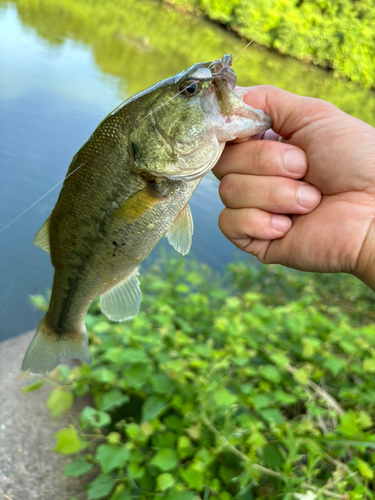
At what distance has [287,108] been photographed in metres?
1.77

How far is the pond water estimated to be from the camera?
4832 millimetres

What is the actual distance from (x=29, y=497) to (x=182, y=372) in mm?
1111

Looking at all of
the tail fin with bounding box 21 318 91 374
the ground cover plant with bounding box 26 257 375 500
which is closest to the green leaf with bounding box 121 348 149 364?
the ground cover plant with bounding box 26 257 375 500

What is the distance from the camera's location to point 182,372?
2.22m

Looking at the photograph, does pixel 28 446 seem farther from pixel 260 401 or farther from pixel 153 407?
pixel 260 401

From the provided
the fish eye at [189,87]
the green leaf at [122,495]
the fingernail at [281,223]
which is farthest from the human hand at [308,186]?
the green leaf at [122,495]

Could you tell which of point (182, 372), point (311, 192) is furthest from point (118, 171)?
point (182, 372)

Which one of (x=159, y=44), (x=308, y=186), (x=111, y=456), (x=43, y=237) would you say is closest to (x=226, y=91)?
(x=308, y=186)

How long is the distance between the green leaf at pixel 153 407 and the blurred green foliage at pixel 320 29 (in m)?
26.0

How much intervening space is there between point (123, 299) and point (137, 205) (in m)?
0.52

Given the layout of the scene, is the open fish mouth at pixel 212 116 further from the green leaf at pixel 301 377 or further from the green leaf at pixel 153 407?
the green leaf at pixel 301 377

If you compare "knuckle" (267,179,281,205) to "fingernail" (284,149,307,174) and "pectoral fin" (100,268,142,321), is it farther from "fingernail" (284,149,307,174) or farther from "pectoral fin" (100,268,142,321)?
"pectoral fin" (100,268,142,321)

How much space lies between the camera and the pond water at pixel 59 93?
4.83 meters

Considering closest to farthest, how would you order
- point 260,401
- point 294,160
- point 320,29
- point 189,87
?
1. point 189,87
2. point 294,160
3. point 260,401
4. point 320,29
